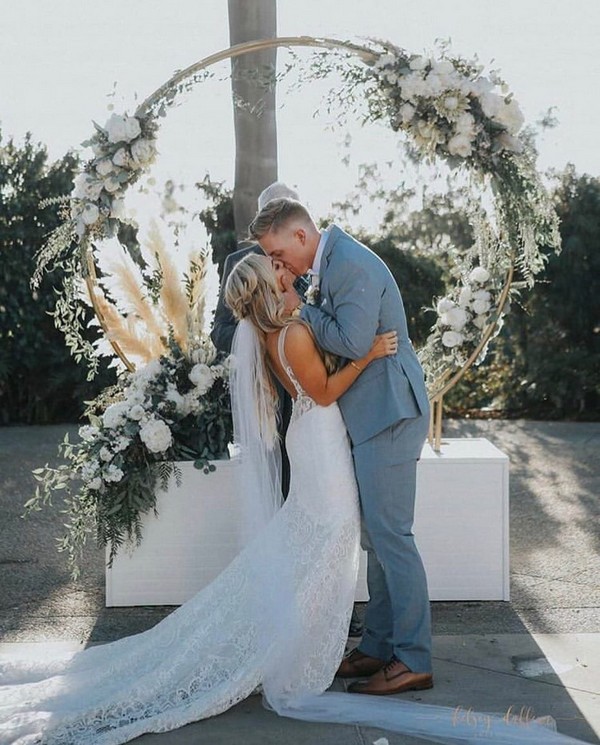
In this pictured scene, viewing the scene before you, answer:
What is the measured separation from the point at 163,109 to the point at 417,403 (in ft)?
7.65

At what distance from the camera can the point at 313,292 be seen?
4160mm

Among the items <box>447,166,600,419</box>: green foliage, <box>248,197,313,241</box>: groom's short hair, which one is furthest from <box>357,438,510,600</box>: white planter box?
<box>447,166,600,419</box>: green foliage

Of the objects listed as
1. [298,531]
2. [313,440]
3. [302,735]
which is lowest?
[302,735]

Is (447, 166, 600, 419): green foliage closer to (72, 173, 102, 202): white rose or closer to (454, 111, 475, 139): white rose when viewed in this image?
(454, 111, 475, 139): white rose

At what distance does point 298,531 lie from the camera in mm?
4043

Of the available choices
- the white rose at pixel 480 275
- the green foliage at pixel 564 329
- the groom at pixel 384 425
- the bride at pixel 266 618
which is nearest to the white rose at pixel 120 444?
the bride at pixel 266 618

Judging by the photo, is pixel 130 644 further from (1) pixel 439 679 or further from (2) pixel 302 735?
(1) pixel 439 679

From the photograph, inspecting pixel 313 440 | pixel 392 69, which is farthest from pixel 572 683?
pixel 392 69

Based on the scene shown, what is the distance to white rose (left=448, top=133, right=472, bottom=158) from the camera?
5207 millimetres

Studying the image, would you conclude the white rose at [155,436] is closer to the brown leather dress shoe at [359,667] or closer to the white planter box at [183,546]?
the white planter box at [183,546]

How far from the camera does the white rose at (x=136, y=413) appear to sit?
16.4 feet

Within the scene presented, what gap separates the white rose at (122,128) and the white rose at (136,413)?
1360 millimetres

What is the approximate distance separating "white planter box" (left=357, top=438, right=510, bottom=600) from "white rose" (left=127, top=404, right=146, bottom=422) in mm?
1288

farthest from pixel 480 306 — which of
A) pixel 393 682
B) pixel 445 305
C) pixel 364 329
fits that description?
pixel 393 682
